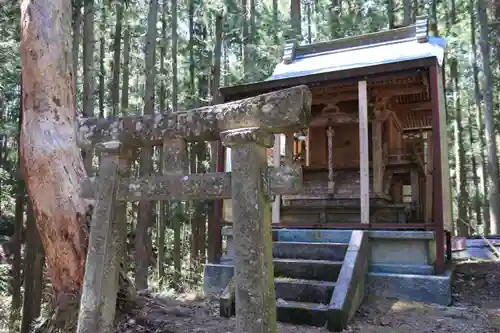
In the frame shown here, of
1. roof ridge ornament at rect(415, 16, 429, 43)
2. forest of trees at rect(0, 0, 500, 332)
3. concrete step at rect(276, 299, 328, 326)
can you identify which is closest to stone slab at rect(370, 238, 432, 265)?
concrete step at rect(276, 299, 328, 326)

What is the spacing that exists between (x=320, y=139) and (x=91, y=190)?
712 centimetres

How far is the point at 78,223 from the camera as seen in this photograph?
4848mm

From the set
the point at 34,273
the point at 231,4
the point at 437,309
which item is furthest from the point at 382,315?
the point at 231,4

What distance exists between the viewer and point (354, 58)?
10.2 metres

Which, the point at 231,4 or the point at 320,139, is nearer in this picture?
the point at 320,139

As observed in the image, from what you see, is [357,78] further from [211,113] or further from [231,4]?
[231,4]

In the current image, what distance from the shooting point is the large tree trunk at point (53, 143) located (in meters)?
4.82

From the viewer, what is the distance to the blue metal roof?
9125 mm

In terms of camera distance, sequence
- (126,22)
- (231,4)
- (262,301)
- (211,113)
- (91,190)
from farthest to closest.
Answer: (126,22) → (231,4) → (91,190) → (211,113) → (262,301)

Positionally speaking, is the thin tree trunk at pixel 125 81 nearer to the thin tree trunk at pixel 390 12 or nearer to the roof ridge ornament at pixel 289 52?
the roof ridge ornament at pixel 289 52

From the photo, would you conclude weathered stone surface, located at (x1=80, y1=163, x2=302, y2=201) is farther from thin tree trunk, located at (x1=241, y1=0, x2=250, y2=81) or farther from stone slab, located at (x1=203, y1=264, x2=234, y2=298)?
thin tree trunk, located at (x1=241, y1=0, x2=250, y2=81)

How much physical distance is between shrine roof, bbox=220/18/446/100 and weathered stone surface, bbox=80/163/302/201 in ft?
14.9

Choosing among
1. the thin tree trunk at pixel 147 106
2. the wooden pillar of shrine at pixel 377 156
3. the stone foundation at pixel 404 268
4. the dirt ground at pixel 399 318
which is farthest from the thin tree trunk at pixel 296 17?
the dirt ground at pixel 399 318

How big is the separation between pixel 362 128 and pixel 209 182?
4255 millimetres
